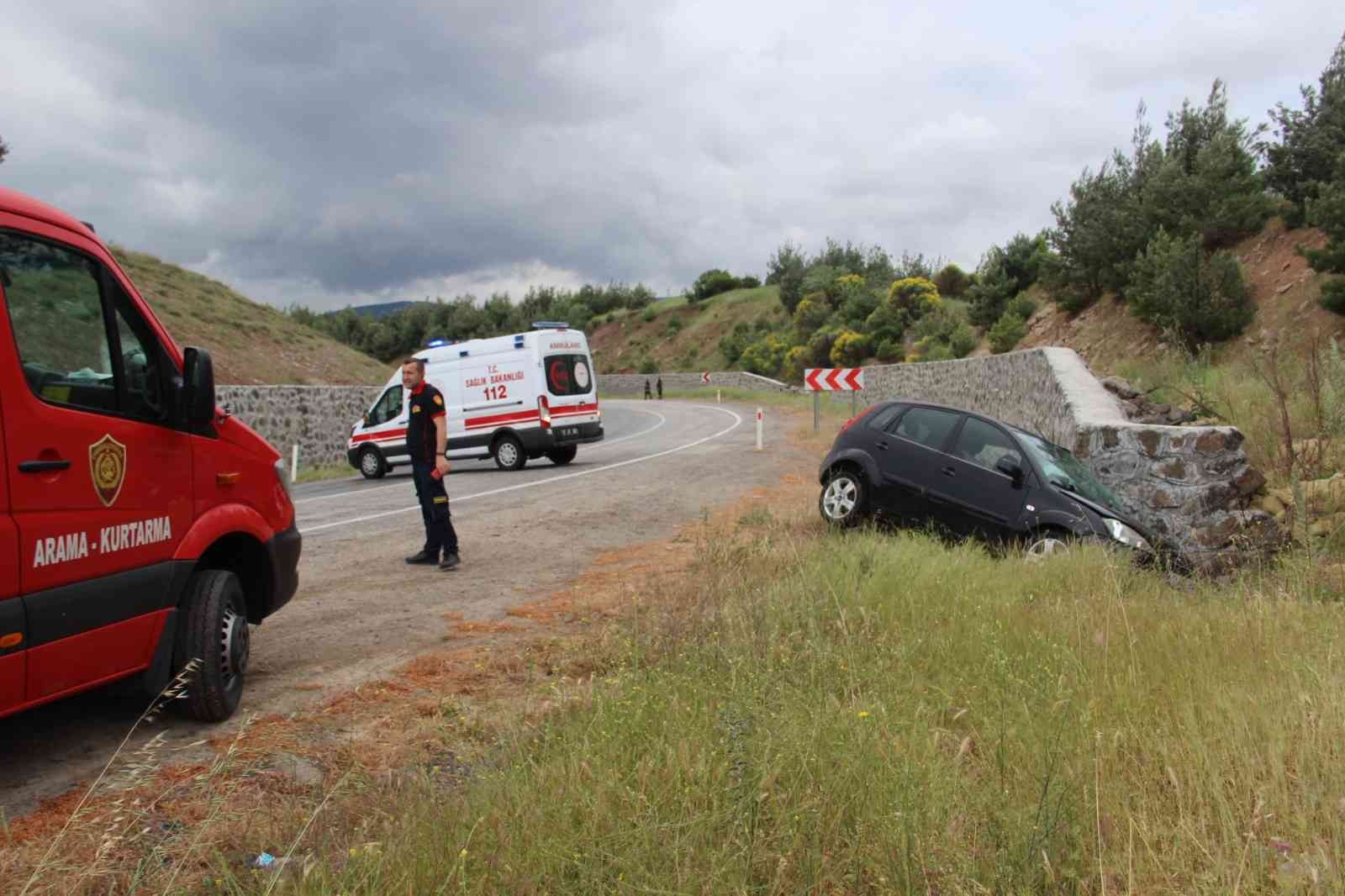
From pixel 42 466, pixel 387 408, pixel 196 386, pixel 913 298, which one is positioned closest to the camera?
pixel 42 466

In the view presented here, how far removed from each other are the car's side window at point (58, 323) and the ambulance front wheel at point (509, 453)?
50.3 ft

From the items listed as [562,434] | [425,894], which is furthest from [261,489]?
[562,434]

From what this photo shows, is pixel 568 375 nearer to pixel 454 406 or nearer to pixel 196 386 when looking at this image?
pixel 454 406

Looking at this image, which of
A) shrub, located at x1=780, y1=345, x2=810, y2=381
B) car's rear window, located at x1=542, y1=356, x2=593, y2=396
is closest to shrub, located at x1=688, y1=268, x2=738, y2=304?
shrub, located at x1=780, y1=345, x2=810, y2=381

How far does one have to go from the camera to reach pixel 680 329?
3573 inches

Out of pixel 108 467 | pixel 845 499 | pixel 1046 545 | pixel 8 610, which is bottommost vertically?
pixel 1046 545

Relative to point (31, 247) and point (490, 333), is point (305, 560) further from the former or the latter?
point (490, 333)

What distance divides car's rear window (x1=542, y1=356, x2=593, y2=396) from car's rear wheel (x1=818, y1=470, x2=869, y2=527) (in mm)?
10673

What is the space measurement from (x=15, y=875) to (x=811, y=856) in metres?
2.60

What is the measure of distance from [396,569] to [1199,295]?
18.6 metres

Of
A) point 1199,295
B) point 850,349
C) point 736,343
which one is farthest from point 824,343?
point 1199,295

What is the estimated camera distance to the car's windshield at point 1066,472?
7.95m

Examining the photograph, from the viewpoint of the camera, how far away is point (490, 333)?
275 feet

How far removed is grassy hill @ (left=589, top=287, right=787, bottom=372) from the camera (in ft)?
272
